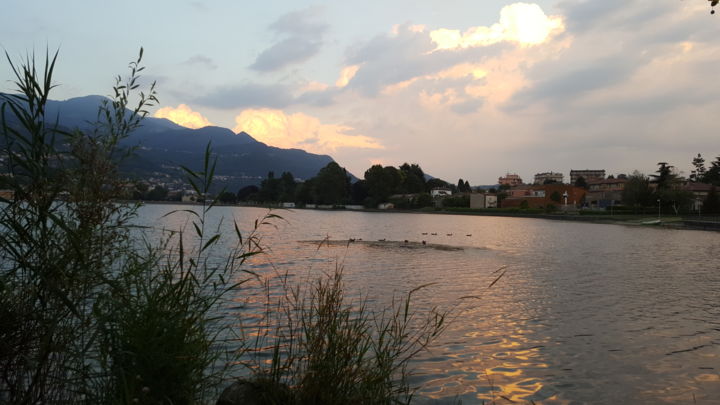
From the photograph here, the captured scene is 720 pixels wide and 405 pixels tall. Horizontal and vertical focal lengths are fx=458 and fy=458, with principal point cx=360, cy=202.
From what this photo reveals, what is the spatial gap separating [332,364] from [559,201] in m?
135

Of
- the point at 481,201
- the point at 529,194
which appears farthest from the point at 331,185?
the point at 529,194

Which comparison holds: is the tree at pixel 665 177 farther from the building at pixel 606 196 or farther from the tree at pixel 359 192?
the tree at pixel 359 192

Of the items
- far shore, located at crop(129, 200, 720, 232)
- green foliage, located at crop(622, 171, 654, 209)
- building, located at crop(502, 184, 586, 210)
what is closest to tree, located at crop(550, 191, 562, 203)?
building, located at crop(502, 184, 586, 210)

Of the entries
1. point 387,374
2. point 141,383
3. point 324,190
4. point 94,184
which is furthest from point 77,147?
point 324,190

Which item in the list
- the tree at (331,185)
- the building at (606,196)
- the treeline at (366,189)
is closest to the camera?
the building at (606,196)

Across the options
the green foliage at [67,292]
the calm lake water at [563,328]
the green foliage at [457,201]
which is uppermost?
the green foliage at [457,201]

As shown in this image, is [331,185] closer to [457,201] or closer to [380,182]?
[380,182]

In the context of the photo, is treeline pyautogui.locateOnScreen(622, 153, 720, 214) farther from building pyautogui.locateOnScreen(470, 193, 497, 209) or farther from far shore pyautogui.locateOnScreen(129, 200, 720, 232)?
building pyautogui.locateOnScreen(470, 193, 497, 209)

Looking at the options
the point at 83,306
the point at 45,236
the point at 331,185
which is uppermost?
the point at 331,185

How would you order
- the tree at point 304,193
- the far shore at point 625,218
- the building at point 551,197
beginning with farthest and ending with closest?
1. the tree at point 304,193
2. the building at point 551,197
3. the far shore at point 625,218

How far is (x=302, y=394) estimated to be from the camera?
4.90 metres

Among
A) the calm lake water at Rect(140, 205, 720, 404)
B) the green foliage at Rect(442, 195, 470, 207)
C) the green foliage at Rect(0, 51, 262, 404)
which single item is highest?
the green foliage at Rect(442, 195, 470, 207)

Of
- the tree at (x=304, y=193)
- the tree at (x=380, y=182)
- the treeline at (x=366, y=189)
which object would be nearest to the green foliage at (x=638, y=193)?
the treeline at (x=366, y=189)

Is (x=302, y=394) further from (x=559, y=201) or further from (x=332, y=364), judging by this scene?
(x=559, y=201)
